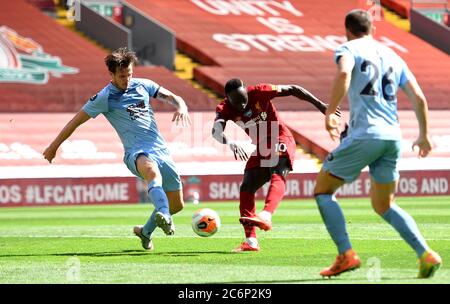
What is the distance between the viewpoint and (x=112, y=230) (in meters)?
17.3

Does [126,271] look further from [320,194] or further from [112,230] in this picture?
[112,230]

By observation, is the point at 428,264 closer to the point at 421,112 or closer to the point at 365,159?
the point at 365,159

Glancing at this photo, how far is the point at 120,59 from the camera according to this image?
1189cm

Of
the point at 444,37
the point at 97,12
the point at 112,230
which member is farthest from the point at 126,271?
the point at 444,37

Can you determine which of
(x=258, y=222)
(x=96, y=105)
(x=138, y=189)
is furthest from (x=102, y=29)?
(x=258, y=222)

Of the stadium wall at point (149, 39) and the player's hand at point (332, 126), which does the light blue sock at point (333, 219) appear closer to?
the player's hand at point (332, 126)

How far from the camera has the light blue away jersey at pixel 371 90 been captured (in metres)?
8.77

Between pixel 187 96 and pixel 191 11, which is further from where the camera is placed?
pixel 191 11

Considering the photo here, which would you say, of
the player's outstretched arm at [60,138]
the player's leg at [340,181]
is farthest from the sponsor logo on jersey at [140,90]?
the player's leg at [340,181]

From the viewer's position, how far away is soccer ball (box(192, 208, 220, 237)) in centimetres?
1343

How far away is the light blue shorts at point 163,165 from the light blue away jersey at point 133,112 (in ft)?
0.26

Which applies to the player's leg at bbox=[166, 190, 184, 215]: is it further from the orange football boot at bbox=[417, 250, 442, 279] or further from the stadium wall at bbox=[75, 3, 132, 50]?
the stadium wall at bbox=[75, 3, 132, 50]

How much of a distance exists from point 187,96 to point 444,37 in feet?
50.1
